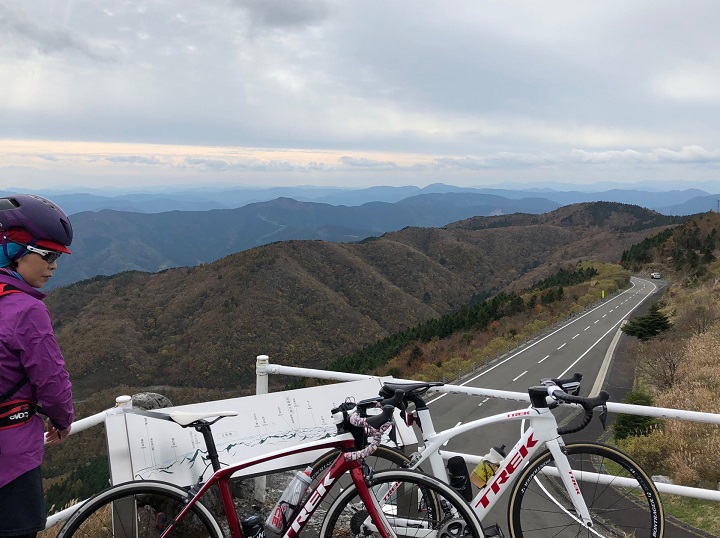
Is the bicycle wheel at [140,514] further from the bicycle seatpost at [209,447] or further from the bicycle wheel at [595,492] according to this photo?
the bicycle wheel at [595,492]

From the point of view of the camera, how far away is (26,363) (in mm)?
2180

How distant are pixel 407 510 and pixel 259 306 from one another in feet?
349

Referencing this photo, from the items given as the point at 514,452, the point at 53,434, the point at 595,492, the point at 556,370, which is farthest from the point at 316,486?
the point at 556,370

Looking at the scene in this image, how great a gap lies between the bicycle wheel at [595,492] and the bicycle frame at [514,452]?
0.06 m

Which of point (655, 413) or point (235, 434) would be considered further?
point (235, 434)

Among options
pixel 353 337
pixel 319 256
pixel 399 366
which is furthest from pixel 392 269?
pixel 399 366

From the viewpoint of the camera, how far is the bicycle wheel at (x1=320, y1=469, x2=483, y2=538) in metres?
2.83

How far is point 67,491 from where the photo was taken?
3281 cm

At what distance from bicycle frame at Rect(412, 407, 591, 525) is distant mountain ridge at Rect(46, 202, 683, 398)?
280 ft

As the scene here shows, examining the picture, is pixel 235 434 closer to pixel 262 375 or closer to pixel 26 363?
pixel 262 375

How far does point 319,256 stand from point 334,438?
137 metres

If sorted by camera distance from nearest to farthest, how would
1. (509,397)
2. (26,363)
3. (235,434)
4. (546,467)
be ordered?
(26,363), (546,467), (235,434), (509,397)

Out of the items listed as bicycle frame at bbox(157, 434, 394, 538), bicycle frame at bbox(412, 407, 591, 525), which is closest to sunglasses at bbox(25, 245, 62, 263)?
bicycle frame at bbox(157, 434, 394, 538)

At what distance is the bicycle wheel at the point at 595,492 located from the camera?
311 cm
